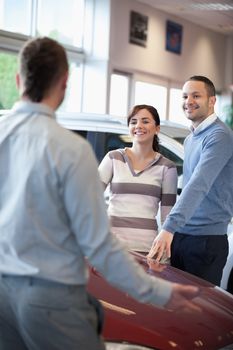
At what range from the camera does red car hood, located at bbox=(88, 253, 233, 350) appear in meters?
2.40

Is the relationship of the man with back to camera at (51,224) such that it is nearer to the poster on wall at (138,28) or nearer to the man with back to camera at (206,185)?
the man with back to camera at (206,185)

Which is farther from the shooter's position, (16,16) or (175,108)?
(175,108)

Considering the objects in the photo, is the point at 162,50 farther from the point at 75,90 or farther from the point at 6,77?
the point at 6,77

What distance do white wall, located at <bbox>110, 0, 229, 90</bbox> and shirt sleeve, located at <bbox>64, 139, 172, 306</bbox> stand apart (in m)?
9.56

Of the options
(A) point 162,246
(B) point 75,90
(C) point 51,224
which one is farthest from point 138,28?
(C) point 51,224

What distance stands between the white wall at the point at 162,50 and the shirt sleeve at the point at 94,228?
9.56m

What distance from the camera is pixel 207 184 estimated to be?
340cm

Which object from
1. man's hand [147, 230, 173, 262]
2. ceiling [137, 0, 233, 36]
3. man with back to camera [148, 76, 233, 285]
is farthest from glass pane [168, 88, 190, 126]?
man's hand [147, 230, 173, 262]

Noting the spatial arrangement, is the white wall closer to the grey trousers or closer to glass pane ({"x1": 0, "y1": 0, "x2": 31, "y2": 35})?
glass pane ({"x1": 0, "y1": 0, "x2": 31, "y2": 35})

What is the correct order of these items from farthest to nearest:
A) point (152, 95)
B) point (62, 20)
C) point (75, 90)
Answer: point (152, 95) → point (75, 90) → point (62, 20)

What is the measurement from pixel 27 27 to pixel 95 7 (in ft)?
4.62

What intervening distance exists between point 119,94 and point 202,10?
221cm

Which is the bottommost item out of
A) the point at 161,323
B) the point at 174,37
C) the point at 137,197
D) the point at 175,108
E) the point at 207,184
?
the point at 161,323

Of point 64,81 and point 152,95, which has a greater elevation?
point 152,95
